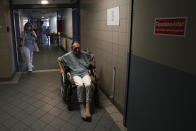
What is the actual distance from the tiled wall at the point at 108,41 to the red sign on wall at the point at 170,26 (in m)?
0.64

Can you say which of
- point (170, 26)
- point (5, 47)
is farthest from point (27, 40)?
point (170, 26)

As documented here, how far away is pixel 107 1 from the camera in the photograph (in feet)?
10.3

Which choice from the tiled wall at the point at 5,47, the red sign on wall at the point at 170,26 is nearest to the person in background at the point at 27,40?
the tiled wall at the point at 5,47

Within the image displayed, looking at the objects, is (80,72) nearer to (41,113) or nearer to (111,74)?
(111,74)

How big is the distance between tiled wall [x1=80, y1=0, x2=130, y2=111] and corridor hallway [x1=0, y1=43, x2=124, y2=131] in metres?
0.35

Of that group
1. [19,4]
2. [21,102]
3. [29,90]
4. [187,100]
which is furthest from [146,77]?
[19,4]

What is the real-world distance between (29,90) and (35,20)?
636 inches

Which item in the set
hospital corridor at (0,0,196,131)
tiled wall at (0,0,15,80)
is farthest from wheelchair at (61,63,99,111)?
tiled wall at (0,0,15,80)

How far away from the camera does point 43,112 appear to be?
2.96 m

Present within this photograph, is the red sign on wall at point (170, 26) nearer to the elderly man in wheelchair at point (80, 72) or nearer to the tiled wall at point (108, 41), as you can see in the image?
the tiled wall at point (108, 41)

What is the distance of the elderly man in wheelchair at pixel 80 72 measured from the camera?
2.90 metres

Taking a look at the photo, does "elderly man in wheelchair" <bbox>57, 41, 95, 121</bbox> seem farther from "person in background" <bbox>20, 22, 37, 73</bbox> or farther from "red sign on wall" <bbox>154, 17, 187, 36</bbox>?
"person in background" <bbox>20, 22, 37, 73</bbox>

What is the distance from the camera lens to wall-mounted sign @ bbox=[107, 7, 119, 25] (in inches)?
110

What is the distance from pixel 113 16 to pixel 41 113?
197cm
